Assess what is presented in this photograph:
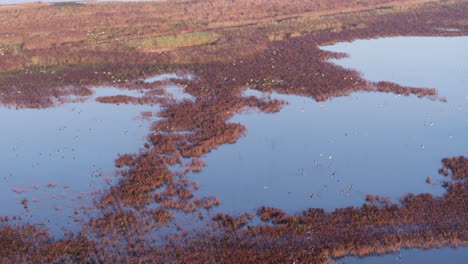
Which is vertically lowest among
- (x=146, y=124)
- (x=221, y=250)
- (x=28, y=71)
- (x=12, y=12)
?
(x=221, y=250)

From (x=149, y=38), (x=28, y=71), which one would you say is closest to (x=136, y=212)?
(x=28, y=71)

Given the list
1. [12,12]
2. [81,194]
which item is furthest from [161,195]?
[12,12]

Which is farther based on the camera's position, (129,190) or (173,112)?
(173,112)

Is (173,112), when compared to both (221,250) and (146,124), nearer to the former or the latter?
(146,124)

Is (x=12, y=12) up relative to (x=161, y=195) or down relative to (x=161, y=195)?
up

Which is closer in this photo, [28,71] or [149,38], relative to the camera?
[28,71]

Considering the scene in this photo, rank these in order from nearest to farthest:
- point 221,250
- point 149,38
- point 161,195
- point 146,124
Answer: point 221,250 → point 161,195 → point 146,124 → point 149,38

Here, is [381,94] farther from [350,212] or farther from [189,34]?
[189,34]

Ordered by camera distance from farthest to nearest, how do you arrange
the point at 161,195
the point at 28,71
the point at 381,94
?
the point at 28,71
the point at 381,94
the point at 161,195

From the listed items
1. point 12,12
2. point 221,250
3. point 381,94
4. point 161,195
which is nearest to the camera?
point 221,250

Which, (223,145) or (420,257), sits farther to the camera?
(223,145)
